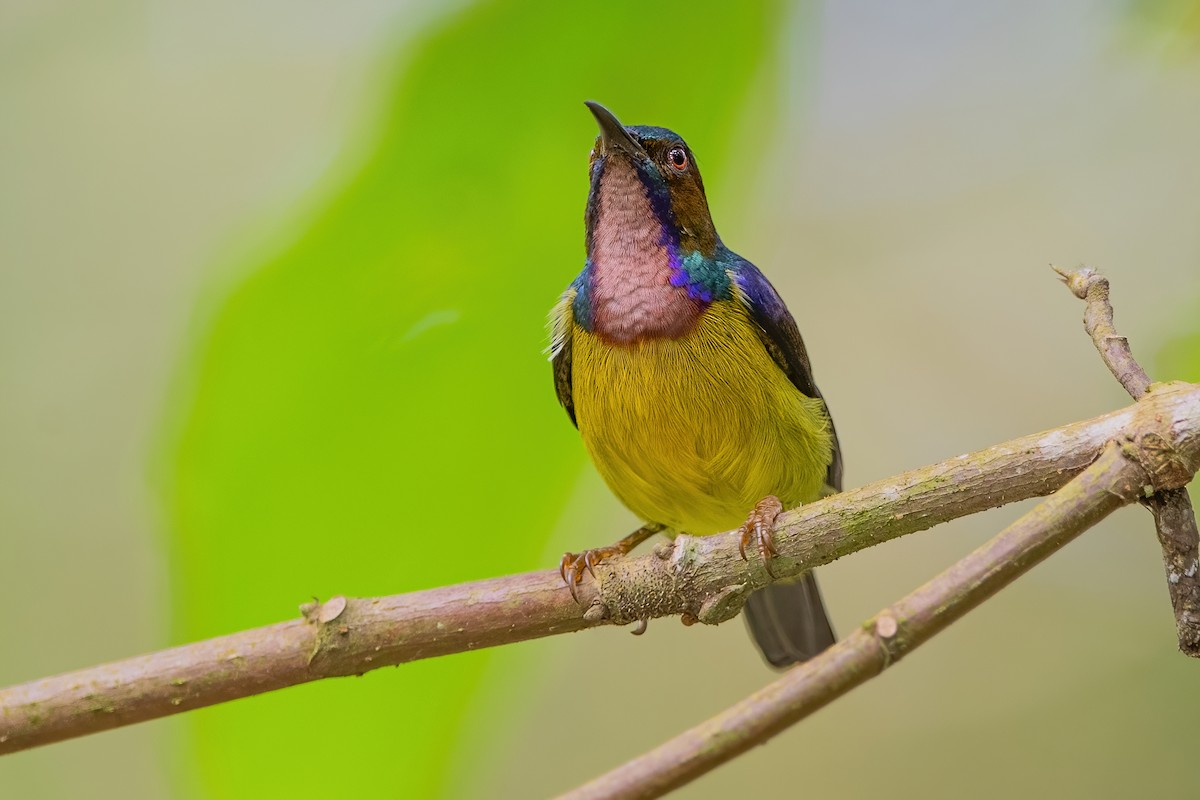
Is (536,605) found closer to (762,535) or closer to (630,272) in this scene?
(762,535)

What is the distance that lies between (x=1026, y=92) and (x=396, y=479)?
2.10 m

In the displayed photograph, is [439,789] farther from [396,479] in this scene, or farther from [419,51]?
[419,51]

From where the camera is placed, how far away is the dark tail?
248 cm

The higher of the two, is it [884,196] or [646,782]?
[884,196]

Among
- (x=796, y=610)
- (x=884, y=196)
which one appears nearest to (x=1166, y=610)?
(x=796, y=610)

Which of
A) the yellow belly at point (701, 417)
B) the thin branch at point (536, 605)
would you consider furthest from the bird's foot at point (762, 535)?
the yellow belly at point (701, 417)

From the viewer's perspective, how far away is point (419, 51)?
111 inches

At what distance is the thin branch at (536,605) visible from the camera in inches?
58.7

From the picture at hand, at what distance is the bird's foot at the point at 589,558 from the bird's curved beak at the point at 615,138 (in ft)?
2.69

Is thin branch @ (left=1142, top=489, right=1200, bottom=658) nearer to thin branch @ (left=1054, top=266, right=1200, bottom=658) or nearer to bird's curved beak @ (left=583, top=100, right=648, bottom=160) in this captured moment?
thin branch @ (left=1054, top=266, right=1200, bottom=658)

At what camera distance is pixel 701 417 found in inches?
78.5

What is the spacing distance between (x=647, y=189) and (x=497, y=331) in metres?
0.89

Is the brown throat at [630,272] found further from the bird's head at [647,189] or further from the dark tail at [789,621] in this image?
the dark tail at [789,621]

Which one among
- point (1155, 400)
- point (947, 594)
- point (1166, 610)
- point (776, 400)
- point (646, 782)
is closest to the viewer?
point (646, 782)
